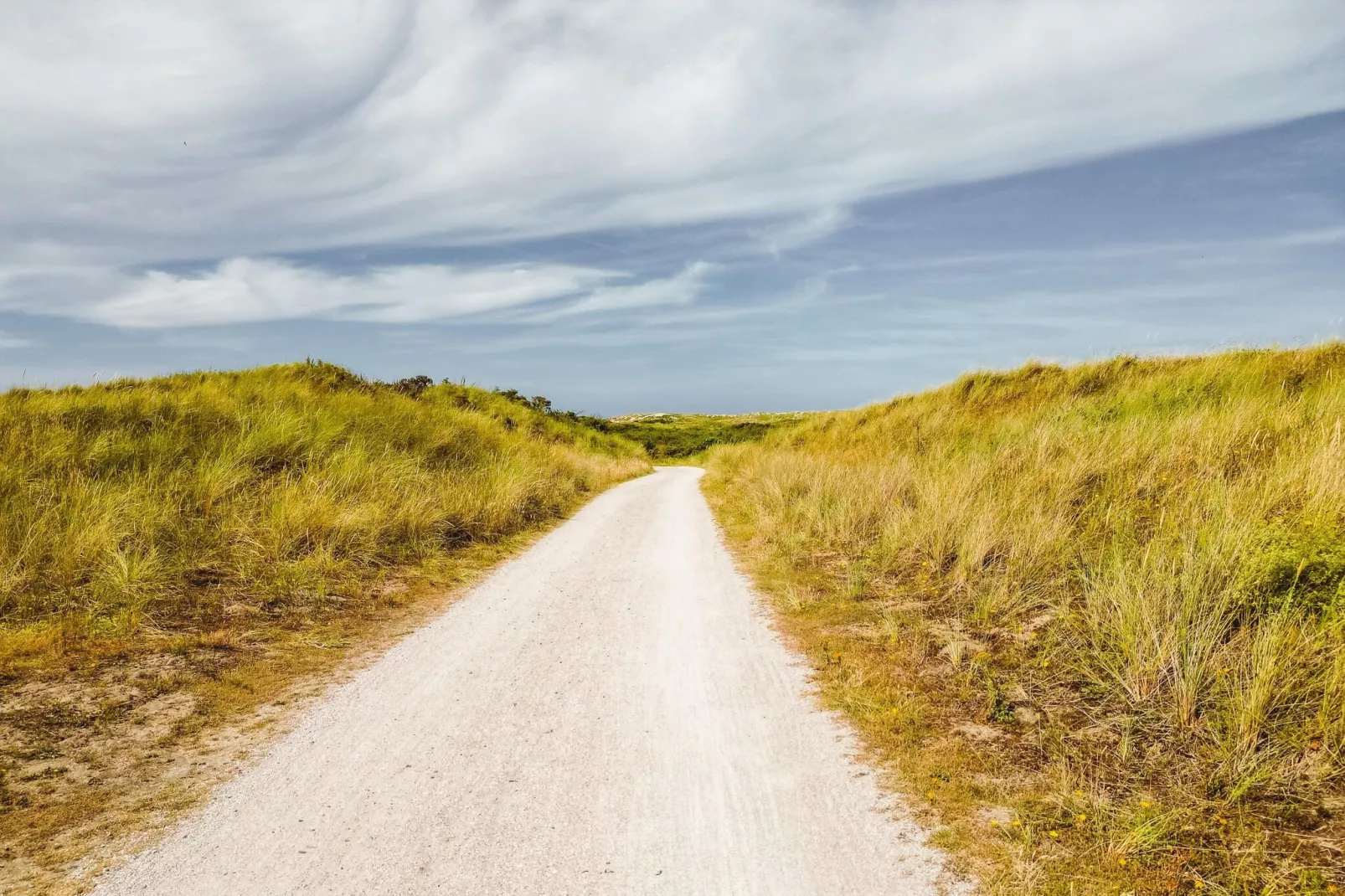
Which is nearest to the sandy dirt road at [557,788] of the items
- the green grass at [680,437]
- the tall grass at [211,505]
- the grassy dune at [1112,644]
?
the grassy dune at [1112,644]

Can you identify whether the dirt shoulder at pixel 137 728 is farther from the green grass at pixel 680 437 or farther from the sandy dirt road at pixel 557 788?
the green grass at pixel 680 437

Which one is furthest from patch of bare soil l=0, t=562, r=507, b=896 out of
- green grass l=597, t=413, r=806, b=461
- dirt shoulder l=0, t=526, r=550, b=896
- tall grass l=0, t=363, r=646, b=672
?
green grass l=597, t=413, r=806, b=461

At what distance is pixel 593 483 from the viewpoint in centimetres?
2269

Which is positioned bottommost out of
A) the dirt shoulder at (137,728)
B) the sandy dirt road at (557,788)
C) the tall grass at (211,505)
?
the sandy dirt road at (557,788)

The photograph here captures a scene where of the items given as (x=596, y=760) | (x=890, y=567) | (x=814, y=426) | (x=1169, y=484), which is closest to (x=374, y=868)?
(x=596, y=760)

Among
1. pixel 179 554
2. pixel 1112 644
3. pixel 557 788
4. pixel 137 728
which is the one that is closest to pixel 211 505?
pixel 179 554

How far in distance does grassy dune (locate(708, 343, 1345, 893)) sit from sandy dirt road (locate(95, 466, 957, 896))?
0.57 m

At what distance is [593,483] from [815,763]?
1898 cm

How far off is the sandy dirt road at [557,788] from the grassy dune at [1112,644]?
574 millimetres

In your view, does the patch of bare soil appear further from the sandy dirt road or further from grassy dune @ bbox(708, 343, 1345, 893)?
grassy dune @ bbox(708, 343, 1345, 893)

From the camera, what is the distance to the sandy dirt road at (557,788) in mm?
3057

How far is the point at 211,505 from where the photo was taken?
8789 mm

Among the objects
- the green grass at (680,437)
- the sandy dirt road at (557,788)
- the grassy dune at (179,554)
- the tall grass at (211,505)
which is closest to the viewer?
the sandy dirt road at (557,788)

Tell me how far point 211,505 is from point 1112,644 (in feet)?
33.3
